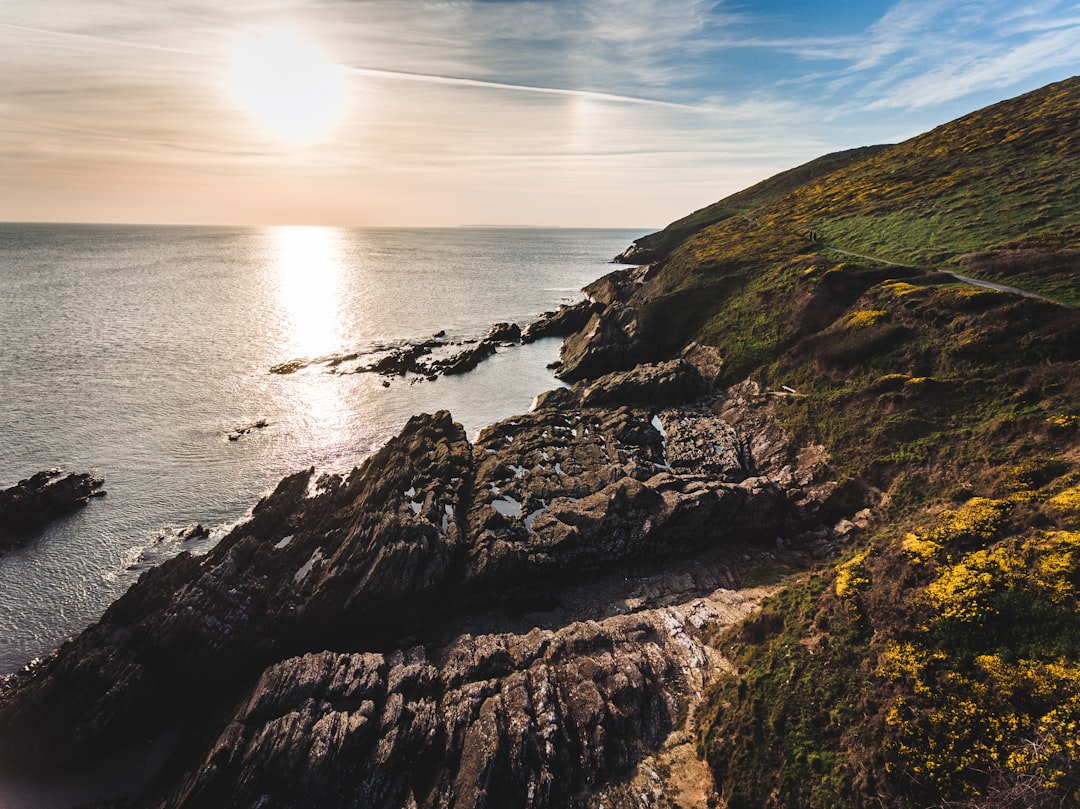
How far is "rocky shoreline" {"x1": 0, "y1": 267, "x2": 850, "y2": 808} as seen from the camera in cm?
2044

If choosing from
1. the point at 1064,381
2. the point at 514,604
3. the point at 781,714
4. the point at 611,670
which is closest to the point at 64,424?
the point at 514,604

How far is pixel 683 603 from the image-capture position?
29875mm

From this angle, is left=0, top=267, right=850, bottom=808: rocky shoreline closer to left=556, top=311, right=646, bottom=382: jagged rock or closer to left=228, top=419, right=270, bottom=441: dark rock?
left=228, top=419, right=270, bottom=441: dark rock

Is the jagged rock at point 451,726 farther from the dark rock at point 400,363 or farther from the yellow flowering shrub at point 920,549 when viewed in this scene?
the dark rock at point 400,363

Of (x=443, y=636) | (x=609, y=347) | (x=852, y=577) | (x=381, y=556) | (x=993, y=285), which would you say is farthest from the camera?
(x=609, y=347)

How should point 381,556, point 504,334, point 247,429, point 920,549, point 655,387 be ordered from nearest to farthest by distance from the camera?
point 920,549 → point 381,556 → point 655,387 → point 247,429 → point 504,334

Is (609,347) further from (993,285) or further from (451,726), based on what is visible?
(451,726)

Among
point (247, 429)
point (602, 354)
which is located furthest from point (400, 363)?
point (602, 354)

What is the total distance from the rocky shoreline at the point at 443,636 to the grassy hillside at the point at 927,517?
12.0 feet

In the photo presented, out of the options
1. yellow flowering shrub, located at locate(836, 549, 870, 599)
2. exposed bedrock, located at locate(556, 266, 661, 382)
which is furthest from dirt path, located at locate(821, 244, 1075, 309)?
yellow flowering shrub, located at locate(836, 549, 870, 599)

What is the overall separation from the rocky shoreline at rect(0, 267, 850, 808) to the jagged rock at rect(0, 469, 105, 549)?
17.1 m

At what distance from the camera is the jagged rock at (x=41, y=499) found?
3969 cm

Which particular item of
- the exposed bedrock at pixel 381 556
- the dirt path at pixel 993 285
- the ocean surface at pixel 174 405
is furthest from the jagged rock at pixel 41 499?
the dirt path at pixel 993 285

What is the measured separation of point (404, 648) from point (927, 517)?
31.6 metres
